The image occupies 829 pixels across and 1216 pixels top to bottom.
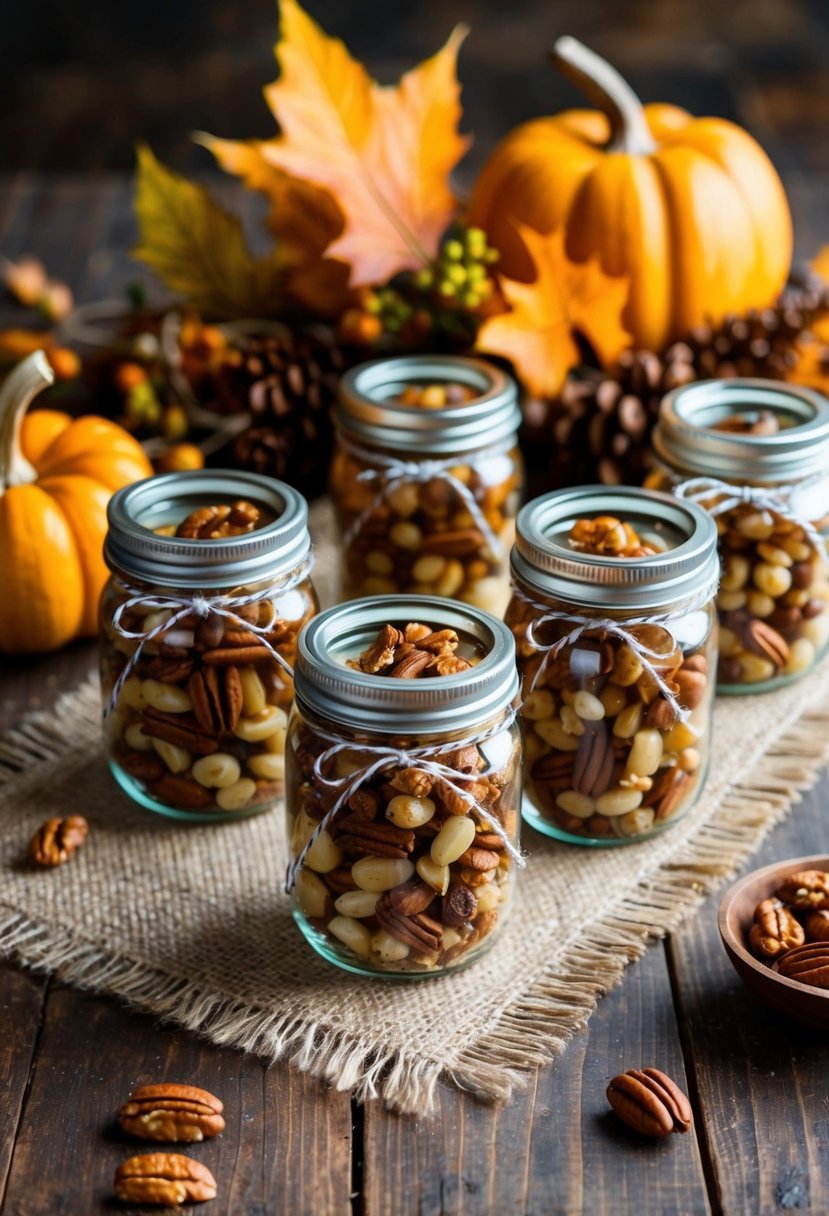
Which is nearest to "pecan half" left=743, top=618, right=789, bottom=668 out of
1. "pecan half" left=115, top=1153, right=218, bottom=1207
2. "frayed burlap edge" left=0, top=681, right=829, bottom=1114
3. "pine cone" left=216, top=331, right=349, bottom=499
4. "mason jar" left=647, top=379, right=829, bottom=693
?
"mason jar" left=647, top=379, right=829, bottom=693

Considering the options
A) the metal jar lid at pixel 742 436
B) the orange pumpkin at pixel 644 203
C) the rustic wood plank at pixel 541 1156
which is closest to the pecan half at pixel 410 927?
the rustic wood plank at pixel 541 1156

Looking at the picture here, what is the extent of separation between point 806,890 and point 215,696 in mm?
483

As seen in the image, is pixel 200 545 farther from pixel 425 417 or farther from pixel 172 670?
pixel 425 417

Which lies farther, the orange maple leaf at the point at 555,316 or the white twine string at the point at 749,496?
the orange maple leaf at the point at 555,316

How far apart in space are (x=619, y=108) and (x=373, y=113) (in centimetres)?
30

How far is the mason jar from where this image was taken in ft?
4.36

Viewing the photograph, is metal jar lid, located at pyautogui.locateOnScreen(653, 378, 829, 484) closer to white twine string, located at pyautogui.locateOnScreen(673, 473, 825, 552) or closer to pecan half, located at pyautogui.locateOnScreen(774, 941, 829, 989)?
white twine string, located at pyautogui.locateOnScreen(673, 473, 825, 552)

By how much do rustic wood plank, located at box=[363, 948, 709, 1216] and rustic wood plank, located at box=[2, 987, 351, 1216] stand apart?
0.12 ft

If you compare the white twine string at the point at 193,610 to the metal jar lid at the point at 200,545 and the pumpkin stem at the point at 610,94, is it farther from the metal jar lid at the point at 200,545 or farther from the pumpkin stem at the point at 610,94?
the pumpkin stem at the point at 610,94

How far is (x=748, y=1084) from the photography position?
97 centimetres

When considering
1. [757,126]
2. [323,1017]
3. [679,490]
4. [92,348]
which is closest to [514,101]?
[757,126]

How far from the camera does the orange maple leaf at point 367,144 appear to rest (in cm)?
167

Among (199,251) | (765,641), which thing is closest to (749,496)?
(765,641)

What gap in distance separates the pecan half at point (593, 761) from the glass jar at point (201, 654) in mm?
248
